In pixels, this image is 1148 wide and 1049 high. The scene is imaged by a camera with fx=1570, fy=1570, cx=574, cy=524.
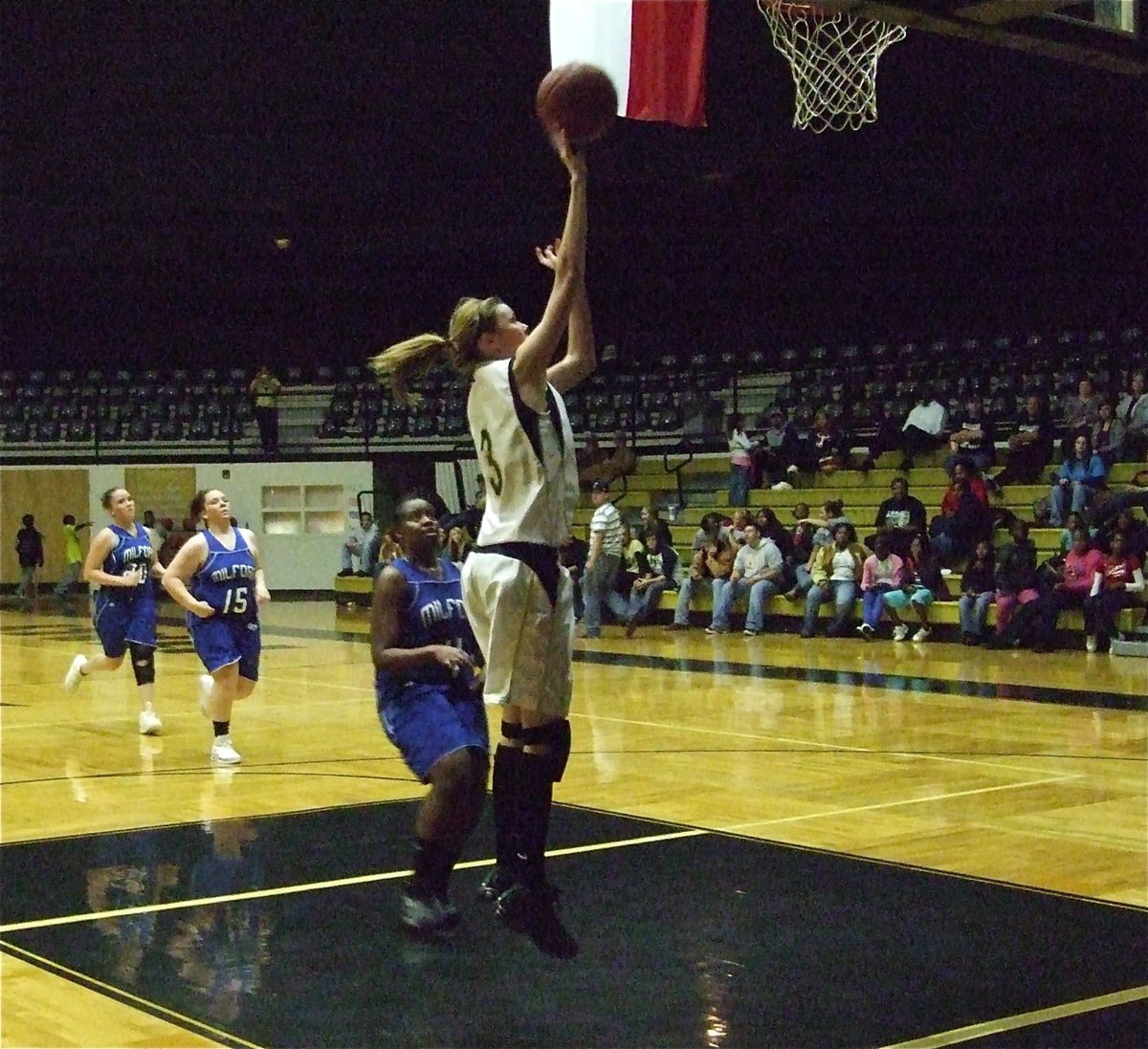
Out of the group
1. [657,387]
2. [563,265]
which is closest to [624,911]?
[563,265]

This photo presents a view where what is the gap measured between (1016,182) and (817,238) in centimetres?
294

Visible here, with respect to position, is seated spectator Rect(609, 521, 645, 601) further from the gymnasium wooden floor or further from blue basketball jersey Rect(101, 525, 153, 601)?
blue basketball jersey Rect(101, 525, 153, 601)

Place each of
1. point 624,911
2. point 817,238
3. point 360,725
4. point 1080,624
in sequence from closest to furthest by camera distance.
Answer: point 624,911 → point 360,725 → point 1080,624 → point 817,238

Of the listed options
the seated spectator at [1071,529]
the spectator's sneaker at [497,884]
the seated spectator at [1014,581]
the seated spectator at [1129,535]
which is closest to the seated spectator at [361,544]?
the seated spectator at [1014,581]

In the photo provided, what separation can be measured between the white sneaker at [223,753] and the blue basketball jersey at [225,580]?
2.13ft

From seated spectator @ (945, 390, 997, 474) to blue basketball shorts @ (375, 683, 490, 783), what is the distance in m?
11.2

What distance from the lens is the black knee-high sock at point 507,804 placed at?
4.14m

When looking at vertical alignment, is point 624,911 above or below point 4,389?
below

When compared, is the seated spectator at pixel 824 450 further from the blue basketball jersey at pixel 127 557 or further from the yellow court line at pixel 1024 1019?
the yellow court line at pixel 1024 1019

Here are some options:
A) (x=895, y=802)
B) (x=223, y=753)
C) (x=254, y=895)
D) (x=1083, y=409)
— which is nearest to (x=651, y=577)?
(x=1083, y=409)

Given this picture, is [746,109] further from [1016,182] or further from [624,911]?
[624,911]

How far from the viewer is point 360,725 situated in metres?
9.38

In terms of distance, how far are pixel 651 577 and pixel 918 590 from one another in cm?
316

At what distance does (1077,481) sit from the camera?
14.5 m
